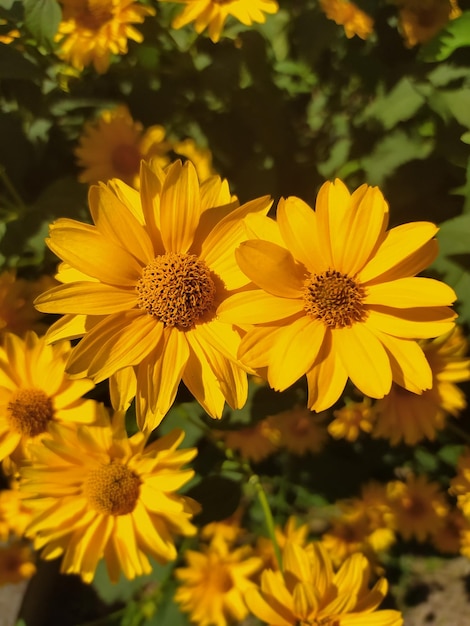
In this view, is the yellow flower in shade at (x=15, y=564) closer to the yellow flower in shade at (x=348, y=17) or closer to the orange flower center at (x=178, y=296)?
the orange flower center at (x=178, y=296)

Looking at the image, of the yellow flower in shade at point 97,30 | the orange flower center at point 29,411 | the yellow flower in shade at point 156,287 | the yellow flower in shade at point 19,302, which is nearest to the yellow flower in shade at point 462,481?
the yellow flower in shade at point 156,287

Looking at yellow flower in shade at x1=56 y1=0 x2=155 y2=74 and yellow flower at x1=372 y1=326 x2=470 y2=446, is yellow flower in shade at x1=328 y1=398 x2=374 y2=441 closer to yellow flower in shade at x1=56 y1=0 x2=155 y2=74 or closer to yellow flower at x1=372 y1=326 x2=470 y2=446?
yellow flower at x1=372 y1=326 x2=470 y2=446

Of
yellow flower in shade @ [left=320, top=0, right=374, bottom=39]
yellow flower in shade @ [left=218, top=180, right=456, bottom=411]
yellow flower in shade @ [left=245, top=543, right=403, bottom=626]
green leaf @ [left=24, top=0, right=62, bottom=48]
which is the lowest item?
yellow flower in shade @ [left=245, top=543, right=403, bottom=626]

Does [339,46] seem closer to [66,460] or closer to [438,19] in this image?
[438,19]

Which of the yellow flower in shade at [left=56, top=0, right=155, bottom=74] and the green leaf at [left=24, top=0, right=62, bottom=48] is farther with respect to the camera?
the yellow flower in shade at [left=56, top=0, right=155, bottom=74]

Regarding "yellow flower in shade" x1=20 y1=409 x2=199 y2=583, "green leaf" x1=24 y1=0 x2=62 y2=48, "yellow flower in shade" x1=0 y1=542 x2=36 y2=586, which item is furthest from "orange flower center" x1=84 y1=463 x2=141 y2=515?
"yellow flower in shade" x1=0 y1=542 x2=36 y2=586

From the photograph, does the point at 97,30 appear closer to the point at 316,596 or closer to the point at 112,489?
the point at 112,489
